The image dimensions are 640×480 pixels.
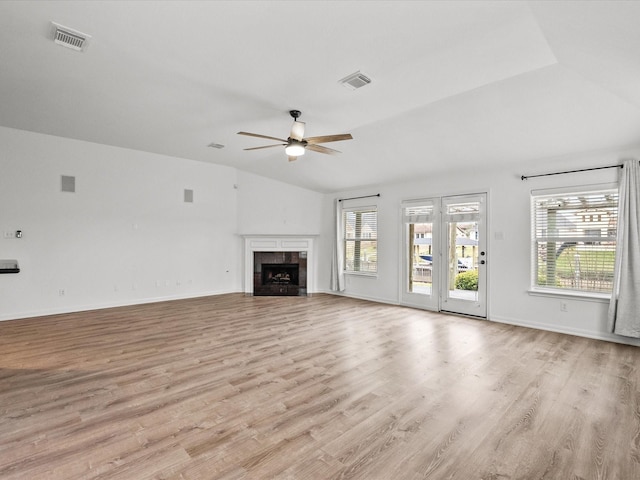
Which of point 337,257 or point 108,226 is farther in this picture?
point 337,257

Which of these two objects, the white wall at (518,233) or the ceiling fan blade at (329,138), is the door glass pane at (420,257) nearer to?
the white wall at (518,233)

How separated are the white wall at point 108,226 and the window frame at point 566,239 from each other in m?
6.26

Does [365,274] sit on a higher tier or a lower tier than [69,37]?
lower

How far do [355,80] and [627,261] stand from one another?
4189 millimetres

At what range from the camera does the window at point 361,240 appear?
287 inches

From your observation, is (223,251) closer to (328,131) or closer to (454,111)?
(328,131)

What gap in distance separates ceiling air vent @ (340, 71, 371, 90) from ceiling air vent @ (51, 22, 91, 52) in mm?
2456

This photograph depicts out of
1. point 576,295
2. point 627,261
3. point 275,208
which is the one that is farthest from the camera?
point 275,208

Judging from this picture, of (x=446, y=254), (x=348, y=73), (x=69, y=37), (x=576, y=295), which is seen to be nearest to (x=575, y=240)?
(x=576, y=295)

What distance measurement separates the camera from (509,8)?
7.75 ft

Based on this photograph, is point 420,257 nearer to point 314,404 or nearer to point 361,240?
point 361,240

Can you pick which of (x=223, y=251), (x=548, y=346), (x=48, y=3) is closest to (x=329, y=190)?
(x=223, y=251)

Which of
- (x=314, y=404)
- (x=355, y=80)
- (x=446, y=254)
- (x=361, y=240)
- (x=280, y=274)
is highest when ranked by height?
(x=355, y=80)

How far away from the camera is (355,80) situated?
136 inches
